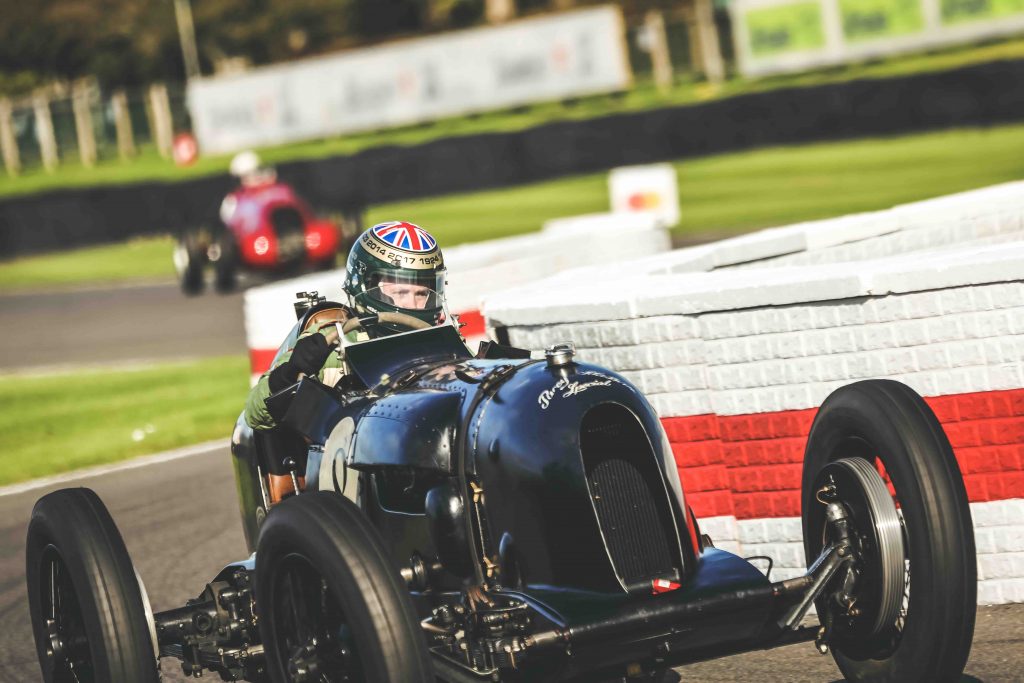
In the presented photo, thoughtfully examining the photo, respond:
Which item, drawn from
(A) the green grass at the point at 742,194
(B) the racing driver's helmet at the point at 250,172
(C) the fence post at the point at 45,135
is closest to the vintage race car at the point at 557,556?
(B) the racing driver's helmet at the point at 250,172

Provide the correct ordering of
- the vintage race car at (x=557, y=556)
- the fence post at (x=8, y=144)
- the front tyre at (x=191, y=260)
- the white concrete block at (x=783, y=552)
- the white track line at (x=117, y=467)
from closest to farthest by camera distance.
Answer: the vintage race car at (x=557, y=556) < the white concrete block at (x=783, y=552) < the white track line at (x=117, y=467) < the front tyre at (x=191, y=260) < the fence post at (x=8, y=144)

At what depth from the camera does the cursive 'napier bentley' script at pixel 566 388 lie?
194 inches

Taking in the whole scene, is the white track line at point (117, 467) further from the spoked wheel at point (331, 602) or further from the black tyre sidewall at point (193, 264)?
the black tyre sidewall at point (193, 264)

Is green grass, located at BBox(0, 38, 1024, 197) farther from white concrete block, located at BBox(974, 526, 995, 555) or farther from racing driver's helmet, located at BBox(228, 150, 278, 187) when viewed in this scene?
white concrete block, located at BBox(974, 526, 995, 555)

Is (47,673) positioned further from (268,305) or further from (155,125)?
(155,125)

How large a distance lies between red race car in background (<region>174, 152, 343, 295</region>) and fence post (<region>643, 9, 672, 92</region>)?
770 inches

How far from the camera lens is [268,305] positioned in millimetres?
10414

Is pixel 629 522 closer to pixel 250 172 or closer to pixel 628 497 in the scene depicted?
pixel 628 497

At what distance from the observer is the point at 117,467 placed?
453 inches

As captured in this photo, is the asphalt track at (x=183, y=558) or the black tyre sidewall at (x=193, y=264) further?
the black tyre sidewall at (x=193, y=264)

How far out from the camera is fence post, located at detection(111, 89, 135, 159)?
5669 centimetres

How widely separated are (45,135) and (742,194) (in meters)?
33.1

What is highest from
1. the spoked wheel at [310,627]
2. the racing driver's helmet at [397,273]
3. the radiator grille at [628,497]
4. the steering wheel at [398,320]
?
the racing driver's helmet at [397,273]

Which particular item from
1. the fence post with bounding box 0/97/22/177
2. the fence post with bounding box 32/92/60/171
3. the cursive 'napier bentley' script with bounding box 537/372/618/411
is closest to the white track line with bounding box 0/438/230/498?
the cursive 'napier bentley' script with bounding box 537/372/618/411
